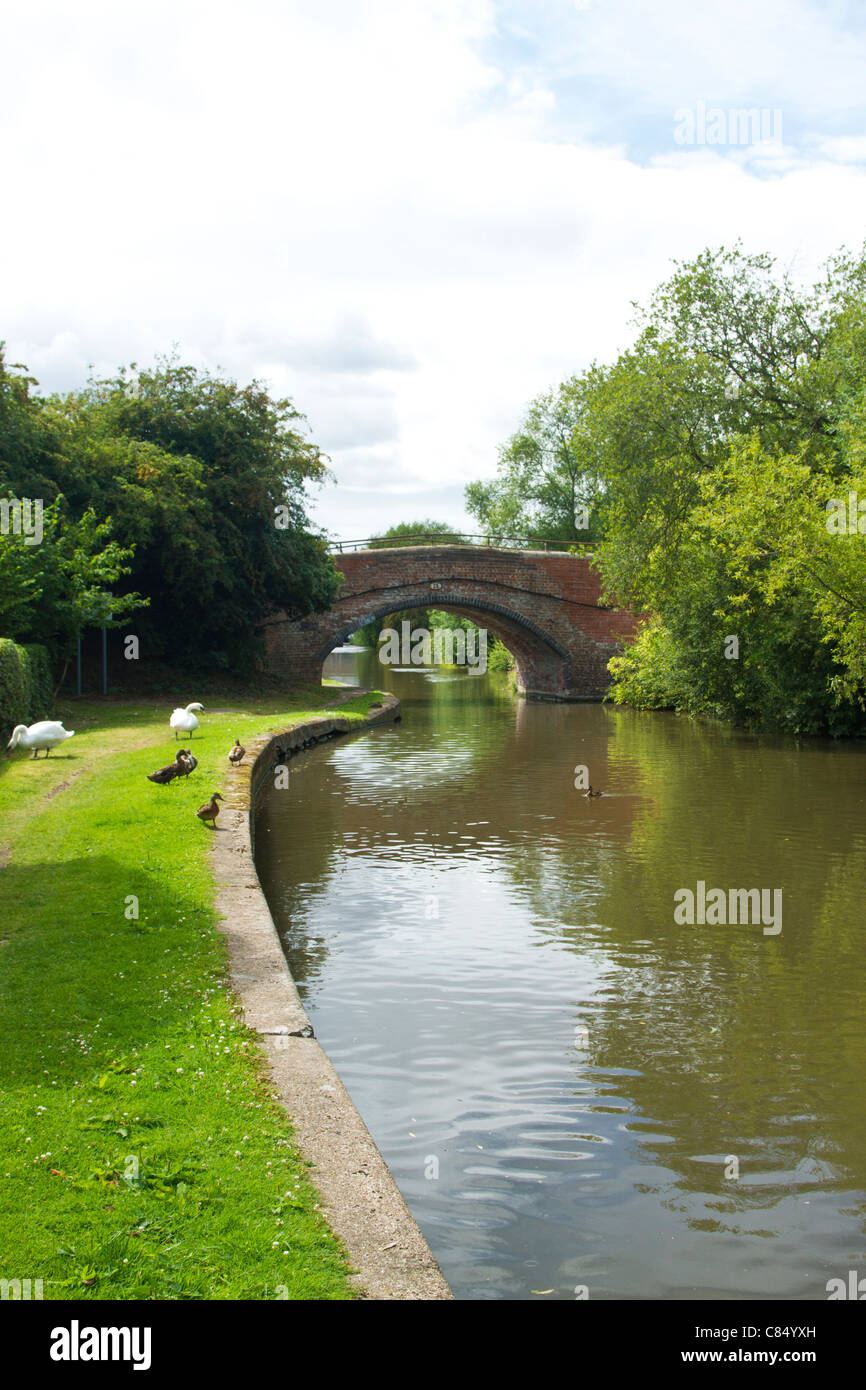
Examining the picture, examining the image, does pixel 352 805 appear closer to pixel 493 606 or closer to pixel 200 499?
pixel 200 499

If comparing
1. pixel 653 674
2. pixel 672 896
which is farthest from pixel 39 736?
pixel 653 674

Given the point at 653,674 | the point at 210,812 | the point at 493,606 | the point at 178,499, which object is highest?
the point at 178,499

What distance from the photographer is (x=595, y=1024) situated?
21.6ft

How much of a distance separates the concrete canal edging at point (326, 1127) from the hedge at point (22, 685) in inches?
359

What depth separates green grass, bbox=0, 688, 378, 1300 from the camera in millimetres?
3412

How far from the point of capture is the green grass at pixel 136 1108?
3.41 metres

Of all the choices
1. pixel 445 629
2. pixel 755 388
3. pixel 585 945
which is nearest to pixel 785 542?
pixel 755 388

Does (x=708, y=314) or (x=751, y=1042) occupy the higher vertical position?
(x=708, y=314)

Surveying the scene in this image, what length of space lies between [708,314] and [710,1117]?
22.4 m

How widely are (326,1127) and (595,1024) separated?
8.50 ft

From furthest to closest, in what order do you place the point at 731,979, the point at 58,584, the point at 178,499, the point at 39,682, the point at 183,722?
the point at 178,499, the point at 58,584, the point at 39,682, the point at 183,722, the point at 731,979

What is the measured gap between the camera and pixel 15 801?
1139 centimetres

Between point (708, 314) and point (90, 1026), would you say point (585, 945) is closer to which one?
point (90, 1026)

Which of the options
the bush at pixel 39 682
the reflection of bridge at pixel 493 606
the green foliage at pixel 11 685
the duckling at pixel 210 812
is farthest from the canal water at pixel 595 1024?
the reflection of bridge at pixel 493 606
